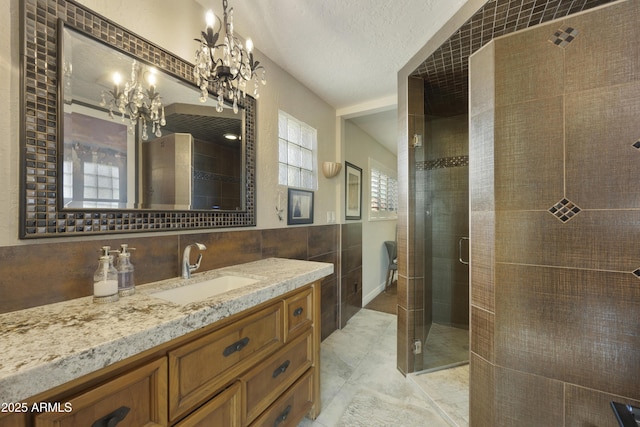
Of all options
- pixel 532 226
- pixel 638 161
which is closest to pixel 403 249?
pixel 532 226

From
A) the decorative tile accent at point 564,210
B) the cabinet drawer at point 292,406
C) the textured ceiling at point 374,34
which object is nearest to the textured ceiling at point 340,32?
the textured ceiling at point 374,34

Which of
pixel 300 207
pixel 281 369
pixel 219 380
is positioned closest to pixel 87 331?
pixel 219 380

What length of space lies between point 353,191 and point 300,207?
120 cm

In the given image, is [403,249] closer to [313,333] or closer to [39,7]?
[313,333]

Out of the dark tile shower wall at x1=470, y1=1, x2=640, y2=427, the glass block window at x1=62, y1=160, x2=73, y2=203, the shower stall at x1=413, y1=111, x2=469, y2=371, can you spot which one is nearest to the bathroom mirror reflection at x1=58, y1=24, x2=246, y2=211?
the glass block window at x1=62, y1=160, x2=73, y2=203

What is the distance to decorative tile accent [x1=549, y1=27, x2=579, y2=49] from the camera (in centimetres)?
104

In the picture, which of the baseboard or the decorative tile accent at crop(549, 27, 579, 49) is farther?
the baseboard

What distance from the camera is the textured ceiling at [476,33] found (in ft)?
4.28

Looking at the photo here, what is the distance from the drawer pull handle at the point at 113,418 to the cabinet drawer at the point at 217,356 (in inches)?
5.0

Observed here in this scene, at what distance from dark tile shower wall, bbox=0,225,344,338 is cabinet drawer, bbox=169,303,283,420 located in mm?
509

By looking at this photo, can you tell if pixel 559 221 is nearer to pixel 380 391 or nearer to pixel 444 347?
pixel 380 391

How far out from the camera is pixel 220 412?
98cm

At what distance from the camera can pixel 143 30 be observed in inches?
46.9

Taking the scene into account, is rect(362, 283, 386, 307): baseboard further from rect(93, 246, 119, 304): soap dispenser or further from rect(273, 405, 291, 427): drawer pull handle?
rect(93, 246, 119, 304): soap dispenser
